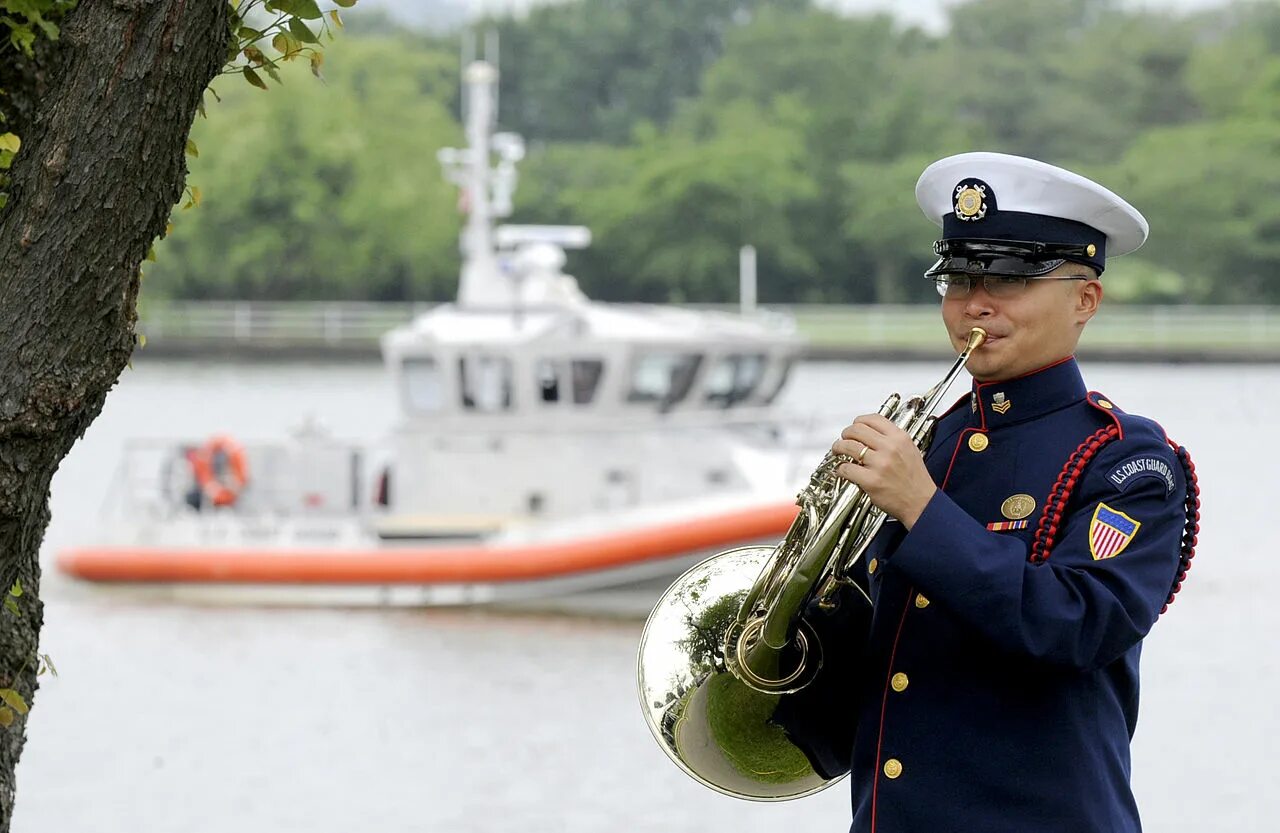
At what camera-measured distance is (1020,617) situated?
2.16 metres

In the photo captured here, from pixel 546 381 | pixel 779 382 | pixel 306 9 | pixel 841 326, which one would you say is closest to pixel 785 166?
pixel 841 326

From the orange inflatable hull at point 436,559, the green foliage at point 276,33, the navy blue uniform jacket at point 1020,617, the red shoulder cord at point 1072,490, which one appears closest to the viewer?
the navy blue uniform jacket at point 1020,617

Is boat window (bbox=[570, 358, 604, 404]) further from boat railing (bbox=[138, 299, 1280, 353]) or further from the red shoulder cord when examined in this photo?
boat railing (bbox=[138, 299, 1280, 353])

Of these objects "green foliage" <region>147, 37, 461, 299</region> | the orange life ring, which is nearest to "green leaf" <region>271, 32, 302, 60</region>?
the orange life ring

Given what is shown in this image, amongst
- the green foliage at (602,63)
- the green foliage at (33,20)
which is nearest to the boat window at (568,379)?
the green foliage at (33,20)

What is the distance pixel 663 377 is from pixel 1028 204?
37.9 feet

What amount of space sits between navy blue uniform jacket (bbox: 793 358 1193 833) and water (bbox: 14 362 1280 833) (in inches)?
289

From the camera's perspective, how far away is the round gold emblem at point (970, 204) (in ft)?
7.89

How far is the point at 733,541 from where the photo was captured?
43.3ft

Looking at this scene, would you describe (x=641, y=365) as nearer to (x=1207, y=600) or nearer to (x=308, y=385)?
(x=1207, y=600)

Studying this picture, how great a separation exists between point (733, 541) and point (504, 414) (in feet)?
5.98

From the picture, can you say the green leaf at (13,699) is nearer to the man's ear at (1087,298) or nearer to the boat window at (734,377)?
the man's ear at (1087,298)

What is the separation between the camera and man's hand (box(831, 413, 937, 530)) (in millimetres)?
2211

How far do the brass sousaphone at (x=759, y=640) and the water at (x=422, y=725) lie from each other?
279 inches
